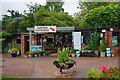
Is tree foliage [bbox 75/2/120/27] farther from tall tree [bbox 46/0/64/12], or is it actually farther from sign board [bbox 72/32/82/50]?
tall tree [bbox 46/0/64/12]

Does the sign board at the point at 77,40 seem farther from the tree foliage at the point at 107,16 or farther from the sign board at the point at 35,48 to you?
the tree foliage at the point at 107,16

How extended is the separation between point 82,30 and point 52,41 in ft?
11.2

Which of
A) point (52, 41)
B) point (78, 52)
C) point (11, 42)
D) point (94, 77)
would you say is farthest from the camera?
point (11, 42)

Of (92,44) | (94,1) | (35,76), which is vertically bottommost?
(35,76)

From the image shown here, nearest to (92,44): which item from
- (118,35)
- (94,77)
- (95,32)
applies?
(95,32)

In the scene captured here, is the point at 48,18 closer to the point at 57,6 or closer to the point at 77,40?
the point at 57,6

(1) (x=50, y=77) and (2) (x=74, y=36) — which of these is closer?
(1) (x=50, y=77)

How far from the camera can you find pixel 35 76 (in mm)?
12555

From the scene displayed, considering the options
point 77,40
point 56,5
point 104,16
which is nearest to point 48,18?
point 104,16

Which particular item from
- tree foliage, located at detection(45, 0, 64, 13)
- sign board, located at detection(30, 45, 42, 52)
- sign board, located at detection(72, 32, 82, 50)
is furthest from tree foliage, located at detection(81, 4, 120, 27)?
tree foliage, located at detection(45, 0, 64, 13)

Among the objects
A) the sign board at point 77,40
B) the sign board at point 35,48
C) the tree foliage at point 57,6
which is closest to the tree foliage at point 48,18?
the tree foliage at point 57,6

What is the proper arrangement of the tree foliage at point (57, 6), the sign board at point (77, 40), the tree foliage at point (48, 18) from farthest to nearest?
the tree foliage at point (57, 6)
the tree foliage at point (48, 18)
the sign board at point (77, 40)

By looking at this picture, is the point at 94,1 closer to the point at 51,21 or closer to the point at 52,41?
the point at 51,21

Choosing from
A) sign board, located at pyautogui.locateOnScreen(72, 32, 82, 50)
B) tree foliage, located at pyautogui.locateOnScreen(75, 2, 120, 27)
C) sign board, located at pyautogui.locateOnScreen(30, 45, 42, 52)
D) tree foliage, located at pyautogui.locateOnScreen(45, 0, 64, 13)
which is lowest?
sign board, located at pyautogui.locateOnScreen(30, 45, 42, 52)
